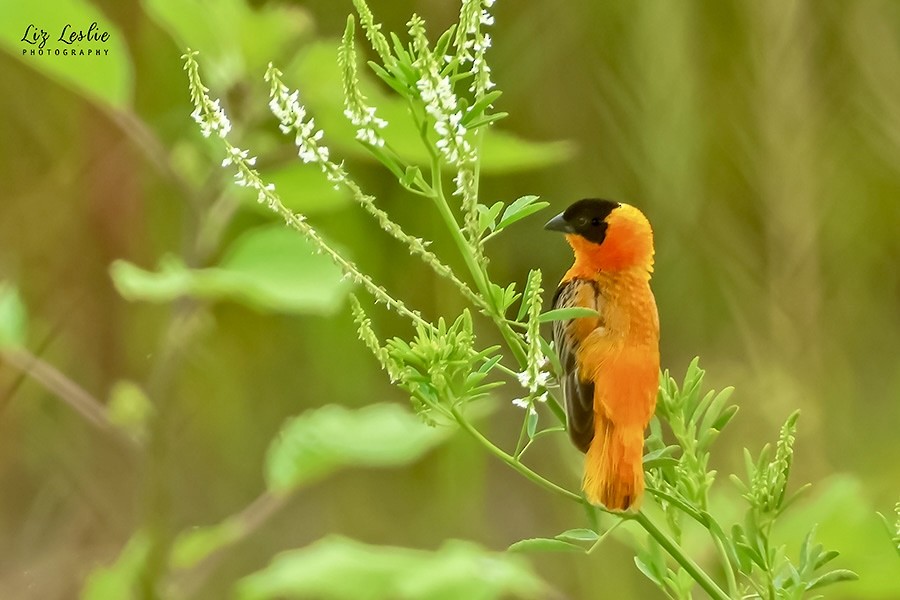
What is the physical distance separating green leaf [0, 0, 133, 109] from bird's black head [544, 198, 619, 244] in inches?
15.2

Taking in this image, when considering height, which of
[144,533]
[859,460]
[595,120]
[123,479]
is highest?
[595,120]

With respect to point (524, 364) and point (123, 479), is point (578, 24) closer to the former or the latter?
point (123, 479)

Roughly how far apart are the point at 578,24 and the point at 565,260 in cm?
23

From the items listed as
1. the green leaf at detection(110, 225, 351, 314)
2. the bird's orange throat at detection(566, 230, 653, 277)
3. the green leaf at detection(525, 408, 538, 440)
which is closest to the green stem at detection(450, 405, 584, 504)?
the green leaf at detection(525, 408, 538, 440)

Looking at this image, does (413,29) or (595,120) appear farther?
(595,120)

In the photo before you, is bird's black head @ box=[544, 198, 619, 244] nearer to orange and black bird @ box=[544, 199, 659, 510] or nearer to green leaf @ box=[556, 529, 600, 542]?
orange and black bird @ box=[544, 199, 659, 510]

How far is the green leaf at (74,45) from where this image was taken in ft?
2.20

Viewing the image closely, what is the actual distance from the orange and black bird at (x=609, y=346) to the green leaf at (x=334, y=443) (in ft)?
1.11

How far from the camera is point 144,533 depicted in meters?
0.66

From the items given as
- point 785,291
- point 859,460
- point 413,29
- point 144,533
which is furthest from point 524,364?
point 859,460

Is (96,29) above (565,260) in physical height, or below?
above

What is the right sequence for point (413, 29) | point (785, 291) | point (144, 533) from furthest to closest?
point (785, 291)
point (144, 533)
point (413, 29)

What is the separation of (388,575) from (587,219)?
42 cm

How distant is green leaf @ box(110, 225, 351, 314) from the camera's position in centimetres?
65
